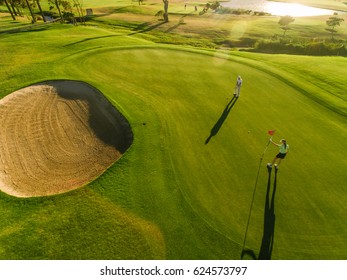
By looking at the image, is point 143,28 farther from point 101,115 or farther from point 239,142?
point 239,142

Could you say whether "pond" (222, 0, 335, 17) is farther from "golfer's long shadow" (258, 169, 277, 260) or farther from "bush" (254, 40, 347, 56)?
"golfer's long shadow" (258, 169, 277, 260)

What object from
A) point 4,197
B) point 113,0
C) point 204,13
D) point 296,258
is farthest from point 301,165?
point 113,0

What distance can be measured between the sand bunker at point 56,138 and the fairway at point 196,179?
0.46m

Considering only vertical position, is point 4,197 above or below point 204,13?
above

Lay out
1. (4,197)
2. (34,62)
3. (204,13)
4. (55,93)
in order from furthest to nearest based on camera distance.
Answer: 1. (204,13)
2. (34,62)
3. (55,93)
4. (4,197)

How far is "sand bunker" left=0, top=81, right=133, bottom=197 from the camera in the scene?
13375mm

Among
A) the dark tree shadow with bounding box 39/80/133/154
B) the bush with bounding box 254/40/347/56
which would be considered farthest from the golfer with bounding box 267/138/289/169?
the bush with bounding box 254/40/347/56

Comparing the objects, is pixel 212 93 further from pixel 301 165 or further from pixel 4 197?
pixel 4 197

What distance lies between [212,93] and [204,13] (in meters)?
61.6

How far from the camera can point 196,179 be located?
1298 centimetres

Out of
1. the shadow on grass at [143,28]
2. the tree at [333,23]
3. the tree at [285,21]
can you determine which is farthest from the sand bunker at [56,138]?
the tree at [333,23]

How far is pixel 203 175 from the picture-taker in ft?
43.3

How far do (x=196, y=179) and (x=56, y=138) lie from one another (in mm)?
8988

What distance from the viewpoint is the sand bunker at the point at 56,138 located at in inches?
527
